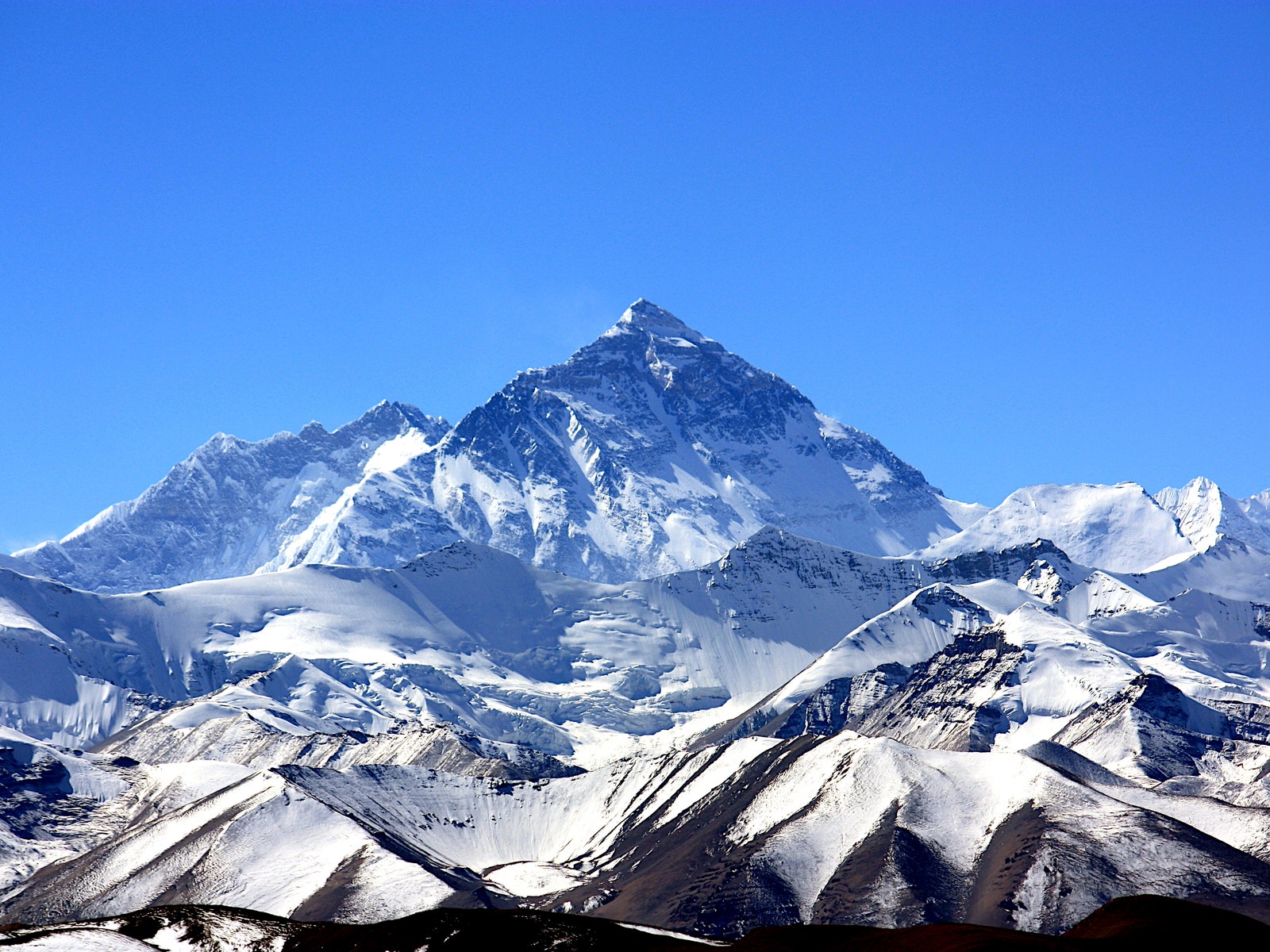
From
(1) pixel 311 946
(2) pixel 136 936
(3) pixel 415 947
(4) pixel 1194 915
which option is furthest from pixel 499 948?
(4) pixel 1194 915

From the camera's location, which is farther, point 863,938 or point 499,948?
point 499,948

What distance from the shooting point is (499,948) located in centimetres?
17350

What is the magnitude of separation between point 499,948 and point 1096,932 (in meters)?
60.2

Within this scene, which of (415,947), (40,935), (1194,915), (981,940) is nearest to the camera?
(981,940)

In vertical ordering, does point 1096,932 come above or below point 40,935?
below

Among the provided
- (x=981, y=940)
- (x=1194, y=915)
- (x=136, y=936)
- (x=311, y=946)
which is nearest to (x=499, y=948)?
(x=311, y=946)

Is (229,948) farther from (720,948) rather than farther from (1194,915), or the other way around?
(1194,915)

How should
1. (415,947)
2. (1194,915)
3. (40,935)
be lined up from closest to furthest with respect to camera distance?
1. (1194,915)
2. (40,935)
3. (415,947)

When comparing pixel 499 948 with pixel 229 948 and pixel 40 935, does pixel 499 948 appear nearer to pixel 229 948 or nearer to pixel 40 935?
pixel 229 948

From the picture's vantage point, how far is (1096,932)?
157000 millimetres

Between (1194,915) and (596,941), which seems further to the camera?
(596,941)

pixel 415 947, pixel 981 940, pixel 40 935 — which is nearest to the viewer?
pixel 981 940

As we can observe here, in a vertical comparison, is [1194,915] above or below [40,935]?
below

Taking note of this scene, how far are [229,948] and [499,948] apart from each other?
2985 centimetres
